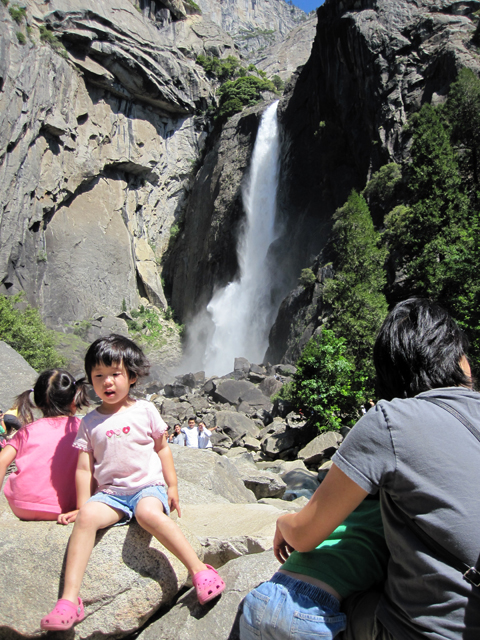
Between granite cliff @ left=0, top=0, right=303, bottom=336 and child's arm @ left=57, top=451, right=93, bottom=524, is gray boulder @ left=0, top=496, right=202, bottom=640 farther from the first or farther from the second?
granite cliff @ left=0, top=0, right=303, bottom=336

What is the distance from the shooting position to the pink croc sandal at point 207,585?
2.26 meters

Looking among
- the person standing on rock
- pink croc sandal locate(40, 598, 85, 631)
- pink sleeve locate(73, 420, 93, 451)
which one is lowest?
the person standing on rock

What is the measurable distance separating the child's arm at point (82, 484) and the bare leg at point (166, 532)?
40 centimetres

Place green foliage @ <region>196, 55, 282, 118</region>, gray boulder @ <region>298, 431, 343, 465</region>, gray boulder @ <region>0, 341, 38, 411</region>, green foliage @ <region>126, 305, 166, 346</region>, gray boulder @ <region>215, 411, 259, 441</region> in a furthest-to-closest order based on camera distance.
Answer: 1. green foliage @ <region>196, 55, 282, 118</region>
2. green foliage @ <region>126, 305, 166, 346</region>
3. gray boulder @ <region>215, 411, 259, 441</region>
4. gray boulder @ <region>0, 341, 38, 411</region>
5. gray boulder @ <region>298, 431, 343, 465</region>

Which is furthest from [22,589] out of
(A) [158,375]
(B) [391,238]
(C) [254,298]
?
(C) [254,298]

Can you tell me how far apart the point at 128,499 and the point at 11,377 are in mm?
11791

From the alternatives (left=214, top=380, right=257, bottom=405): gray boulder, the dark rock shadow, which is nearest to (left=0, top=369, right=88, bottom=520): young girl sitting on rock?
the dark rock shadow

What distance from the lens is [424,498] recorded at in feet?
4.63

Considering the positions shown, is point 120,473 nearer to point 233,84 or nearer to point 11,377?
point 11,377

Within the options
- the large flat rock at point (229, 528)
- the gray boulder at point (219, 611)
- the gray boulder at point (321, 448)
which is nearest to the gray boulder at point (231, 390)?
the gray boulder at point (321, 448)

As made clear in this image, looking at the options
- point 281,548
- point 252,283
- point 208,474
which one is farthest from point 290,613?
point 252,283

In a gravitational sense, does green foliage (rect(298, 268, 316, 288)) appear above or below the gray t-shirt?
above

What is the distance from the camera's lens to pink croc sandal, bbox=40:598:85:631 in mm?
2107

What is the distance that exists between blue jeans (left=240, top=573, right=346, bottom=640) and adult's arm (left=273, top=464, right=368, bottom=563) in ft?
0.48
